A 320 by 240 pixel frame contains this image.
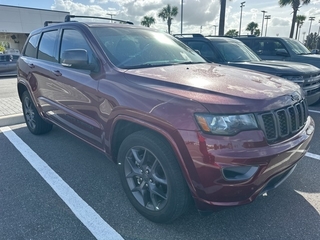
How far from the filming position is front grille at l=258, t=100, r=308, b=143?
199 cm

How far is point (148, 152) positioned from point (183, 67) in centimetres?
117

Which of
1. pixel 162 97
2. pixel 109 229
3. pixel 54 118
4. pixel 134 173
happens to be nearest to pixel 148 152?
pixel 134 173

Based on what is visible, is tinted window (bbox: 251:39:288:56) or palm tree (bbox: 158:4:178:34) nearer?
tinted window (bbox: 251:39:288:56)

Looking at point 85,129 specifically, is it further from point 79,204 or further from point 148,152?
point 148,152

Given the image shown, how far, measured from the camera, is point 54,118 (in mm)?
3822

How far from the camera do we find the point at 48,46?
400cm

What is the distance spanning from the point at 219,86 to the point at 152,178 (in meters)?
1.03

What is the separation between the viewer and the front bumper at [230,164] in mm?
1864

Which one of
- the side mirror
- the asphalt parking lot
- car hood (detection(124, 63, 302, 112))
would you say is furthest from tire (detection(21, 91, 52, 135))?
car hood (detection(124, 63, 302, 112))

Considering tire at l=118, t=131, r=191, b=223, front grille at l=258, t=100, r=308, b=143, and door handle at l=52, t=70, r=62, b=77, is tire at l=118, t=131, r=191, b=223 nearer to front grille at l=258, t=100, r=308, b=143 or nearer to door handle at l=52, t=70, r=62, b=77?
front grille at l=258, t=100, r=308, b=143

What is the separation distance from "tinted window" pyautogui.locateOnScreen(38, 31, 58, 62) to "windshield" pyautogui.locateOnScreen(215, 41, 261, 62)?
400 centimetres

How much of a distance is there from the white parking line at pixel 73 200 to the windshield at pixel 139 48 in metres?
1.54

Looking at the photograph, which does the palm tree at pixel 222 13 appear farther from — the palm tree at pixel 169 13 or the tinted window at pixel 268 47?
the palm tree at pixel 169 13

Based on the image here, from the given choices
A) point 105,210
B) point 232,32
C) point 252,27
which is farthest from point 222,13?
point 232,32
